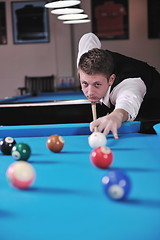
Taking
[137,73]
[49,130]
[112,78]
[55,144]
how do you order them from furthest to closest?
1. [137,73]
2. [112,78]
3. [49,130]
4. [55,144]

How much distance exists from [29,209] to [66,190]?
137 millimetres

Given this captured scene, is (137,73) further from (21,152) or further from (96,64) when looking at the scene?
(21,152)

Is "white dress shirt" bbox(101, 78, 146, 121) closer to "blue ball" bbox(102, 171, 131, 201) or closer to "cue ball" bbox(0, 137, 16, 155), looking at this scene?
"cue ball" bbox(0, 137, 16, 155)

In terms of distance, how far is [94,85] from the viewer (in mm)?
1836

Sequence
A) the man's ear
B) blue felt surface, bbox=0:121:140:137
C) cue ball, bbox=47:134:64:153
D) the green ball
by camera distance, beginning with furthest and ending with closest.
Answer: the man's ear
blue felt surface, bbox=0:121:140:137
cue ball, bbox=47:134:64:153
the green ball

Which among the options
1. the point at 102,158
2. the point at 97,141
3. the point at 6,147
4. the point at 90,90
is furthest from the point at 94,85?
the point at 102,158

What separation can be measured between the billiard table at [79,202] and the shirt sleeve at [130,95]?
1.69ft

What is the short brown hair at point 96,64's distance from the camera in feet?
5.82

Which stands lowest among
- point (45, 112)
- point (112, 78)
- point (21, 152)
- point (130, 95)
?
point (45, 112)

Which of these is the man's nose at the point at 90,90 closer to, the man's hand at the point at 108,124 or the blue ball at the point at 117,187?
the man's hand at the point at 108,124

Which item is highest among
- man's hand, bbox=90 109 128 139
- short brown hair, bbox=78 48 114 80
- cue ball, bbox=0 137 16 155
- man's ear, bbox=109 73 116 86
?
short brown hair, bbox=78 48 114 80

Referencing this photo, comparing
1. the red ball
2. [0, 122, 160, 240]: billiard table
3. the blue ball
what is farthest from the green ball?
the blue ball

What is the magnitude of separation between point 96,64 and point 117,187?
3.96ft

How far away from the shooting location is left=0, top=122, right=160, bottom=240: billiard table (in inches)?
21.4
